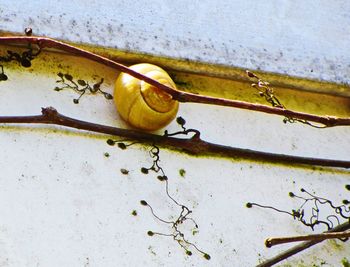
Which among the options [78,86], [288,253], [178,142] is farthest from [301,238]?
[78,86]

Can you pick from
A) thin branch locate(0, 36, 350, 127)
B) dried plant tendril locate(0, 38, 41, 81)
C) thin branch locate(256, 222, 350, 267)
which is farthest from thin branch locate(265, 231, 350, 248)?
dried plant tendril locate(0, 38, 41, 81)

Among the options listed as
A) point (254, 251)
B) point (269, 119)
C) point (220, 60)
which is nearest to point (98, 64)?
point (220, 60)

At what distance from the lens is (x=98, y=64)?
1.38 meters

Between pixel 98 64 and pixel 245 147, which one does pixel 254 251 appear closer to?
pixel 245 147

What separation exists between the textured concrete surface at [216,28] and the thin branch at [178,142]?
0.61 feet

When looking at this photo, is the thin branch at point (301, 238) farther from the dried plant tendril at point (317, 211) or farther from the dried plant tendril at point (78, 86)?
the dried plant tendril at point (78, 86)

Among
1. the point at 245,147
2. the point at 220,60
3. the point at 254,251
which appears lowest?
the point at 254,251

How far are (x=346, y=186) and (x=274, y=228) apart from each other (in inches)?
9.1

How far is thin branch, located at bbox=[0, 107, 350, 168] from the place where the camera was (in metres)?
A: 1.22

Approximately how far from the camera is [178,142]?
1.32m

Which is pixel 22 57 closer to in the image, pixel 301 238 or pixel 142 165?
pixel 142 165

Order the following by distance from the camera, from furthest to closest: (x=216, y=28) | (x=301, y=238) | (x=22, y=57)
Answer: (x=216, y=28) → (x=22, y=57) → (x=301, y=238)

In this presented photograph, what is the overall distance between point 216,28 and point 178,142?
331 mm

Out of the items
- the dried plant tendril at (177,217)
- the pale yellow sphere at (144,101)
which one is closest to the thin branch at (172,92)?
the pale yellow sphere at (144,101)
